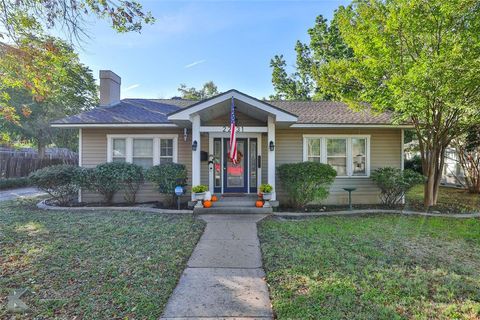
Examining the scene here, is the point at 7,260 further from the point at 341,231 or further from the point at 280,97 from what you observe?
the point at 280,97

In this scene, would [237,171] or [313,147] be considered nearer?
[237,171]

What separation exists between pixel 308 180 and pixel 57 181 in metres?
8.07

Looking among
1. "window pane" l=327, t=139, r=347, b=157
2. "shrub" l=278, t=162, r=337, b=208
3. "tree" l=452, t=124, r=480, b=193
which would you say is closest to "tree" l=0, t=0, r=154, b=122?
"shrub" l=278, t=162, r=337, b=208

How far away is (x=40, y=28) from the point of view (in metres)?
5.54

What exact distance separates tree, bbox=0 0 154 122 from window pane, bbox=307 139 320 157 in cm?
675

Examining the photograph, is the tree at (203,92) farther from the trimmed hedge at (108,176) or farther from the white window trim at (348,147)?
the trimmed hedge at (108,176)

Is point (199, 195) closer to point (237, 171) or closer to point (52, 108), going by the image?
point (237, 171)

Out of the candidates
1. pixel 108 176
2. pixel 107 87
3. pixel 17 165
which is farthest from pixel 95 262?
pixel 17 165

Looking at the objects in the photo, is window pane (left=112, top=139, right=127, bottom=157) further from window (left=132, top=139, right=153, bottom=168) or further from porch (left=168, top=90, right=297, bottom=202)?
porch (left=168, top=90, right=297, bottom=202)

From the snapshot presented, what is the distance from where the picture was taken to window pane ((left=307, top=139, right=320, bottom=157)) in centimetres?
995

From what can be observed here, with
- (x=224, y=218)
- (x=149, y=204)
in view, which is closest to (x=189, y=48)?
(x=149, y=204)

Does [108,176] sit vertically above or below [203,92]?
below

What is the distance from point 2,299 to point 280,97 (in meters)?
24.0

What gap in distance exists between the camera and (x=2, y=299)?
3246 mm
